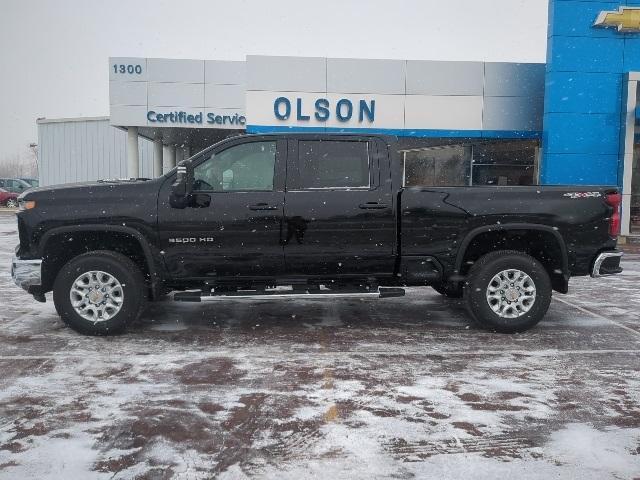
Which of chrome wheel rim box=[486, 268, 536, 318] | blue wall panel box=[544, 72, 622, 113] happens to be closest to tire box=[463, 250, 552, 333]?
chrome wheel rim box=[486, 268, 536, 318]

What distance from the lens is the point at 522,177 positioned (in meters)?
19.5

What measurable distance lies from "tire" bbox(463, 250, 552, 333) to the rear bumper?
53cm

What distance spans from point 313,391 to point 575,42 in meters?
15.5

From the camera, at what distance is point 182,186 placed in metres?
5.86

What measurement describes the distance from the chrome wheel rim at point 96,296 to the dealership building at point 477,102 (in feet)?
34.9

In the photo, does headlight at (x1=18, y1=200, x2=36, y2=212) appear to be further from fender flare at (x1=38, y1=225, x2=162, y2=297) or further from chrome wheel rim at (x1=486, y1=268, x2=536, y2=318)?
chrome wheel rim at (x1=486, y1=268, x2=536, y2=318)

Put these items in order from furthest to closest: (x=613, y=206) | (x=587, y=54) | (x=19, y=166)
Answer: (x=19, y=166) < (x=587, y=54) < (x=613, y=206)

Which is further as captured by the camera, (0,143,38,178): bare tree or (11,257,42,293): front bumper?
(0,143,38,178): bare tree

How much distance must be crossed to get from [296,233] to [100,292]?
211 cm

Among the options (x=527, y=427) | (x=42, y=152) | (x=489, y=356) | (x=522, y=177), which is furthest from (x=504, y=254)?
(x=42, y=152)

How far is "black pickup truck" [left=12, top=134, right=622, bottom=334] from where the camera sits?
599 cm

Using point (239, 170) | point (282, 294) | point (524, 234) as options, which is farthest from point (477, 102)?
point (282, 294)

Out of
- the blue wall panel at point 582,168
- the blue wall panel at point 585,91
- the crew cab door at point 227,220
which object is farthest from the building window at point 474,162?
the crew cab door at point 227,220

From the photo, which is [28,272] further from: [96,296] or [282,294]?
[282,294]
